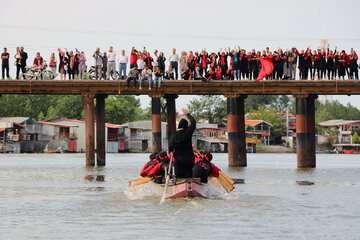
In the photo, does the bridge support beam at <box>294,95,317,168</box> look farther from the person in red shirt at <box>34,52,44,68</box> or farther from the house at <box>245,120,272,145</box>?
the house at <box>245,120,272,145</box>

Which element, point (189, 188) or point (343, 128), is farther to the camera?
point (343, 128)

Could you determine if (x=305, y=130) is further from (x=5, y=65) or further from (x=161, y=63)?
(x=5, y=65)

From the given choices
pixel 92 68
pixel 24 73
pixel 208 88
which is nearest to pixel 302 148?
pixel 208 88

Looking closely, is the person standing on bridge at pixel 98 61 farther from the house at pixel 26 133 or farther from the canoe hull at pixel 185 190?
the house at pixel 26 133

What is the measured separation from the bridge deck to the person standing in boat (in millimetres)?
19487

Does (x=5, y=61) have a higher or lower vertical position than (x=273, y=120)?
lower

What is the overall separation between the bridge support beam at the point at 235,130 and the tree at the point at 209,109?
10847cm

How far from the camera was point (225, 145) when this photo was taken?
5527 inches

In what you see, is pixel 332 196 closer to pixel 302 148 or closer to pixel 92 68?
pixel 302 148

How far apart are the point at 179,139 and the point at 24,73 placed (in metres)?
22.0

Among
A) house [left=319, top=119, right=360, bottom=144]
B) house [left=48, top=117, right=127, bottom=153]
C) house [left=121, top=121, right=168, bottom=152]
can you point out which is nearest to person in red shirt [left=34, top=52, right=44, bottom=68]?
house [left=48, top=117, right=127, bottom=153]

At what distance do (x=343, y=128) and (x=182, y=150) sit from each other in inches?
5623

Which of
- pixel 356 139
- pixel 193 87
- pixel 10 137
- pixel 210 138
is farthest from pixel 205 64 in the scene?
pixel 356 139

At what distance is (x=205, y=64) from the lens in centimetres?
4347
